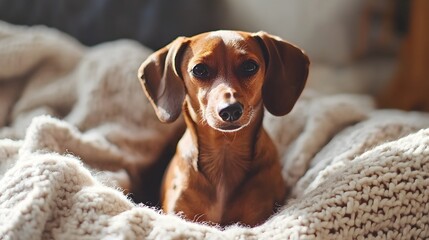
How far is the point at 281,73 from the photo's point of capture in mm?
1276

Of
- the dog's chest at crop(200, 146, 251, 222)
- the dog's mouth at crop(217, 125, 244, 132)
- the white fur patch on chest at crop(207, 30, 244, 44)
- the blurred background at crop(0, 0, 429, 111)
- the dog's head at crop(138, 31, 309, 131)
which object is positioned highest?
the blurred background at crop(0, 0, 429, 111)

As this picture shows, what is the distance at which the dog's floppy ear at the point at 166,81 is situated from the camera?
4.19ft

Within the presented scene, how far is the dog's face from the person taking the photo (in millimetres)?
1147

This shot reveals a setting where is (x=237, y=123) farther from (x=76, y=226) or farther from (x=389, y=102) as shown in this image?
(x=389, y=102)

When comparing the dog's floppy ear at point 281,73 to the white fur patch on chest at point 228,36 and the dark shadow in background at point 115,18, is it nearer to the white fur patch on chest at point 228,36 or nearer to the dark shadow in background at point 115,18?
the white fur patch on chest at point 228,36

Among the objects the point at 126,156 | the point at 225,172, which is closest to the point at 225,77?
the point at 225,172

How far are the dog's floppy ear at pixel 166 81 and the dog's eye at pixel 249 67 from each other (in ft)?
0.46

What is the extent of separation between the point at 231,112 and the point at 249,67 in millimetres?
135

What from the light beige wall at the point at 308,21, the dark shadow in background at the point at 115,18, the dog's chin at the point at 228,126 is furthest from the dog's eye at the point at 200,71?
the light beige wall at the point at 308,21

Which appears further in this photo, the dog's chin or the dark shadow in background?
the dark shadow in background

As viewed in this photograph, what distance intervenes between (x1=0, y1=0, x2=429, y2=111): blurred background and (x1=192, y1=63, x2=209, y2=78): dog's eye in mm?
704

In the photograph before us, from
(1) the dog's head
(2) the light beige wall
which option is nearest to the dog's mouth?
(1) the dog's head

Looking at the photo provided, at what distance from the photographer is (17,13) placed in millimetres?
1882

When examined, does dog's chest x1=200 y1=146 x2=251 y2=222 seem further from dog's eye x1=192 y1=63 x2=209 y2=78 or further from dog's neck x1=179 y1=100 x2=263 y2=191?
dog's eye x1=192 y1=63 x2=209 y2=78
